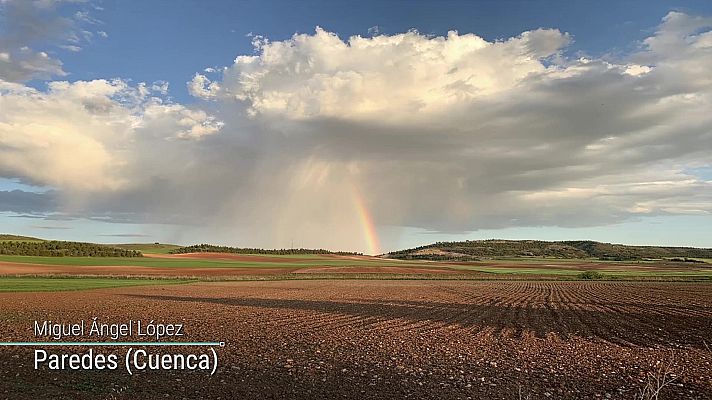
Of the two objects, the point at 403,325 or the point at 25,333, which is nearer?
the point at 25,333

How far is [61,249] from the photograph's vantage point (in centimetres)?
13912

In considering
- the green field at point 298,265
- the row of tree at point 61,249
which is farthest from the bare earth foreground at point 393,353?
the row of tree at point 61,249

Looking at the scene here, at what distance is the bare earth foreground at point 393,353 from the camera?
13.6m

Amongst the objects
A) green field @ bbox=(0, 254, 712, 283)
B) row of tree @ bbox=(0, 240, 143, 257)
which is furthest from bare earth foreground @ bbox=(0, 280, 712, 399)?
row of tree @ bbox=(0, 240, 143, 257)

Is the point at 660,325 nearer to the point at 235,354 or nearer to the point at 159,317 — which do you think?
the point at 235,354

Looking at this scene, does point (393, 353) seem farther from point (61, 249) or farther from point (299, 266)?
point (61, 249)

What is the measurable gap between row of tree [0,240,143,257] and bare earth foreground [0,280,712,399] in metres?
107

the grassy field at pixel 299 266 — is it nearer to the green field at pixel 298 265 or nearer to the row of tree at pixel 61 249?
the green field at pixel 298 265

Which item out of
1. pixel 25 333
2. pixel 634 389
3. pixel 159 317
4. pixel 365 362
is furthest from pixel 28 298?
pixel 634 389

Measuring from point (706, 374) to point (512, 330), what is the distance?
1047 cm

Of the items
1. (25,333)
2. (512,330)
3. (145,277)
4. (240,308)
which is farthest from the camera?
(145,277)

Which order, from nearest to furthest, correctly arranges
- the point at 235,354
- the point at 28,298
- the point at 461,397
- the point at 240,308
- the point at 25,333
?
1. the point at 461,397
2. the point at 235,354
3. the point at 25,333
4. the point at 240,308
5. the point at 28,298

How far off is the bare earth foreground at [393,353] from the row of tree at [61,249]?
106914mm

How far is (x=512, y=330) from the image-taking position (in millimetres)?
26156
